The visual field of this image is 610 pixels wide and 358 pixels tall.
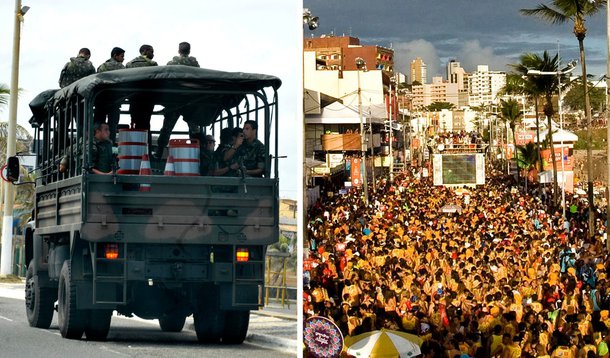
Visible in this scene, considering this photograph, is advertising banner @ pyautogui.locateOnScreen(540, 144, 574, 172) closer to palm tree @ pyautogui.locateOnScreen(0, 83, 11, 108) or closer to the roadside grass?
the roadside grass

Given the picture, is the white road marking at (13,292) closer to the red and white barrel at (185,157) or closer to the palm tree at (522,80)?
the red and white barrel at (185,157)

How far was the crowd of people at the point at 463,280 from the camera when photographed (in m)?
12.1

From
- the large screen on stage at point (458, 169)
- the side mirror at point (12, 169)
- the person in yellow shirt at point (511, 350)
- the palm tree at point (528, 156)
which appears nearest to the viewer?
the side mirror at point (12, 169)

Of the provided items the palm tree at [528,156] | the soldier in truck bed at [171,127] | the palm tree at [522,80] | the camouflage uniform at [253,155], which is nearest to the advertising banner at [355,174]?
the palm tree at [522,80]

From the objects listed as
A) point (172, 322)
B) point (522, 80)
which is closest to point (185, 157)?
point (172, 322)

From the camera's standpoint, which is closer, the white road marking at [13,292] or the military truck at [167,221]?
the military truck at [167,221]

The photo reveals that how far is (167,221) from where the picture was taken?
4.80 meters

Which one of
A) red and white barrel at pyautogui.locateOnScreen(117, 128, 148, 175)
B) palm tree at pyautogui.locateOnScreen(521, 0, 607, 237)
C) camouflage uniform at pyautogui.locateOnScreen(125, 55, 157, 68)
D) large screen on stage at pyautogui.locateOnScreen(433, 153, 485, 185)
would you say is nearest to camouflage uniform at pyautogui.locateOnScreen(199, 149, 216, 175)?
red and white barrel at pyautogui.locateOnScreen(117, 128, 148, 175)

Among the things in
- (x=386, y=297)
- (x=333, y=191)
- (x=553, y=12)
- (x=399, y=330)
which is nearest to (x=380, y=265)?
(x=386, y=297)

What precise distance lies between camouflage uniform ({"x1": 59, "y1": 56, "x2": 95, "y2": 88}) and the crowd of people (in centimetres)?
361

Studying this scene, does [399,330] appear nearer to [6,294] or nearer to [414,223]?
[6,294]

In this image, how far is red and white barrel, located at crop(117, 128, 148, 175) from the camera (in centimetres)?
480

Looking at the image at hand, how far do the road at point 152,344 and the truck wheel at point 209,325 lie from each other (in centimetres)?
3

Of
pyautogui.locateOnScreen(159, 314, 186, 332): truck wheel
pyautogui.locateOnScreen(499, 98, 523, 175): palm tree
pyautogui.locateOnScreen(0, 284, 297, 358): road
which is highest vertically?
pyautogui.locateOnScreen(499, 98, 523, 175): palm tree
